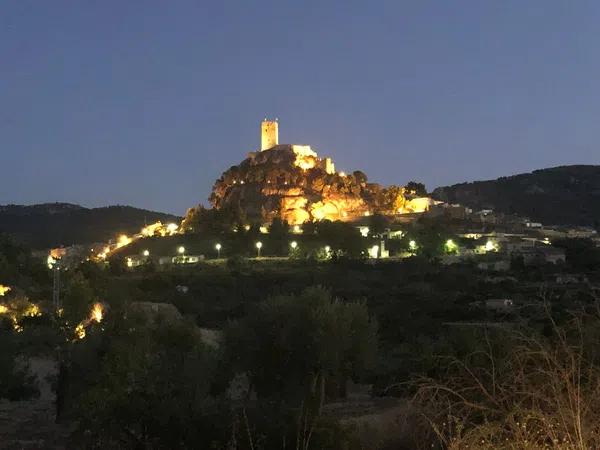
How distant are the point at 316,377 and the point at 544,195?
108385 millimetres

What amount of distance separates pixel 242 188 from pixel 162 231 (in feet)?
35.8

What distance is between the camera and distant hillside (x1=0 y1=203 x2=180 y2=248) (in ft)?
315

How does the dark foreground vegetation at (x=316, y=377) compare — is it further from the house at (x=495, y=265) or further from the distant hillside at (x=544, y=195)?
the distant hillside at (x=544, y=195)

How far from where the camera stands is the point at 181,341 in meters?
17.3

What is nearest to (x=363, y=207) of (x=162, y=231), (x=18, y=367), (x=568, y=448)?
(x=162, y=231)

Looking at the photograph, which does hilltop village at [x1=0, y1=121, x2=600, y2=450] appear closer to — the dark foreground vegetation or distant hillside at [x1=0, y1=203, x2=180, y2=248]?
the dark foreground vegetation

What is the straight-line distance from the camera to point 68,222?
108500 millimetres

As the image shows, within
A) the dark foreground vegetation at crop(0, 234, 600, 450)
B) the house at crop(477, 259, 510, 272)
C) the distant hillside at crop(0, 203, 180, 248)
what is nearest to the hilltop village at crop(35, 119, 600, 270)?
the house at crop(477, 259, 510, 272)

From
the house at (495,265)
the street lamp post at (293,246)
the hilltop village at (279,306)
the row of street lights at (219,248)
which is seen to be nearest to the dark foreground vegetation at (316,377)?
the hilltop village at (279,306)

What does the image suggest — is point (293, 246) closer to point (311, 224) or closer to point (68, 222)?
point (311, 224)

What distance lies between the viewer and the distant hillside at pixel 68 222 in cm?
9606

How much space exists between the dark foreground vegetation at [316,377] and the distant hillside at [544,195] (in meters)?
78.7

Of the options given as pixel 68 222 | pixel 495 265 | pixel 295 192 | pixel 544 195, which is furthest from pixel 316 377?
pixel 544 195

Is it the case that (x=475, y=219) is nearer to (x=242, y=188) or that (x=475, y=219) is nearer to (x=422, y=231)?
(x=422, y=231)
